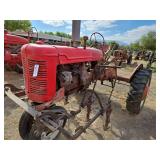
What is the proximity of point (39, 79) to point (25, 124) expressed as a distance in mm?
846

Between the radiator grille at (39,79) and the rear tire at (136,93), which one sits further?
the rear tire at (136,93)

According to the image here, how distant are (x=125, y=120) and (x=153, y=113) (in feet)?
3.13

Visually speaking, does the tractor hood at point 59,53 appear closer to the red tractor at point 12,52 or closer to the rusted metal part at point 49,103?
the rusted metal part at point 49,103

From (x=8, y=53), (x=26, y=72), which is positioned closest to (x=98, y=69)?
(x=26, y=72)

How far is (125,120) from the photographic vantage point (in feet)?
11.8

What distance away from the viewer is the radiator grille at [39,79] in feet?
7.38

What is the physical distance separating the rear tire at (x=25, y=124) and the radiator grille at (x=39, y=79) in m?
0.50

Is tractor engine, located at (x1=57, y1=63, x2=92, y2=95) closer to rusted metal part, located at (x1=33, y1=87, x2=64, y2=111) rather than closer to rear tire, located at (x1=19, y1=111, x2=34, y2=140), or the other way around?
rusted metal part, located at (x1=33, y1=87, x2=64, y2=111)

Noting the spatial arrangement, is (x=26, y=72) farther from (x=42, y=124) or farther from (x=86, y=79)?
(x=86, y=79)

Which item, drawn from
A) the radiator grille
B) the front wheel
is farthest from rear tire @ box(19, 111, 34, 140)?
the radiator grille

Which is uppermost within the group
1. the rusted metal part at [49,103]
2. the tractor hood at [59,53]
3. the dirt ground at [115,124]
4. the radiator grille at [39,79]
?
the tractor hood at [59,53]

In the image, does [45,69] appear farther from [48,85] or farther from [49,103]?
[49,103]

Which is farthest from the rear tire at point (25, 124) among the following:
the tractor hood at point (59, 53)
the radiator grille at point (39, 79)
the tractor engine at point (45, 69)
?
the tractor hood at point (59, 53)

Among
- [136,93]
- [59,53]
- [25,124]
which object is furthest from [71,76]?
[136,93]
